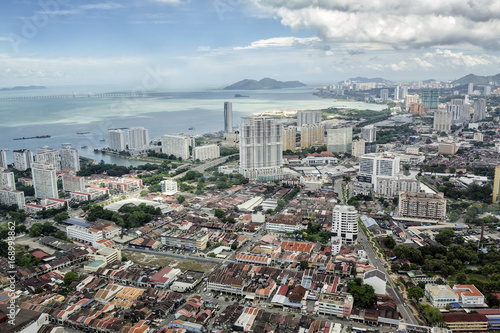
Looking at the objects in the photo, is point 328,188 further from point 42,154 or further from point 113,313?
point 42,154

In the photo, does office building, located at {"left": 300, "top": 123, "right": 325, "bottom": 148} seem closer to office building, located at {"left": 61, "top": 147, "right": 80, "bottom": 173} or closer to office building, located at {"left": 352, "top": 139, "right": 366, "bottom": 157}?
office building, located at {"left": 352, "top": 139, "right": 366, "bottom": 157}

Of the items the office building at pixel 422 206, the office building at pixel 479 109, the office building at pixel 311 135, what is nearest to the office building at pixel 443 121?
the office building at pixel 479 109

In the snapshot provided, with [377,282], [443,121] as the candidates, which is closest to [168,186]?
[377,282]

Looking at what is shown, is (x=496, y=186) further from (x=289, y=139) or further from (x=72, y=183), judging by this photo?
(x=72, y=183)

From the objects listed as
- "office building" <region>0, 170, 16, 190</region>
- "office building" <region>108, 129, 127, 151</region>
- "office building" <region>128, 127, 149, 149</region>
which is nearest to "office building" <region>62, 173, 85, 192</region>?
"office building" <region>0, 170, 16, 190</region>

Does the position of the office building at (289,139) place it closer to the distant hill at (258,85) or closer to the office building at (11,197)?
the office building at (11,197)

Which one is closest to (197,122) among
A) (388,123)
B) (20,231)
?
(388,123)
